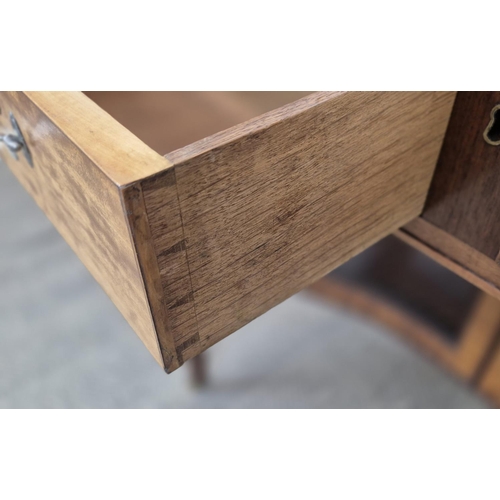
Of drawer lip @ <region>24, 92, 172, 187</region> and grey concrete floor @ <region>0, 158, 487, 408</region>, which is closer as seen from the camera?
drawer lip @ <region>24, 92, 172, 187</region>

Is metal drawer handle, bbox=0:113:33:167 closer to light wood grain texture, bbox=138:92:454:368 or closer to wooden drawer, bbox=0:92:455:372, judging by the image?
wooden drawer, bbox=0:92:455:372

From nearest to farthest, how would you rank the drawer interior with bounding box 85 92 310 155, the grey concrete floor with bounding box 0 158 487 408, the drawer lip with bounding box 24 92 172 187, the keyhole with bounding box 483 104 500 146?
the drawer lip with bounding box 24 92 172 187, the keyhole with bounding box 483 104 500 146, the drawer interior with bounding box 85 92 310 155, the grey concrete floor with bounding box 0 158 487 408

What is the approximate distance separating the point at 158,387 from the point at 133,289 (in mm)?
945

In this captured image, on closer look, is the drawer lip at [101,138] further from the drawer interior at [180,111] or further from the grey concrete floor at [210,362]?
the grey concrete floor at [210,362]

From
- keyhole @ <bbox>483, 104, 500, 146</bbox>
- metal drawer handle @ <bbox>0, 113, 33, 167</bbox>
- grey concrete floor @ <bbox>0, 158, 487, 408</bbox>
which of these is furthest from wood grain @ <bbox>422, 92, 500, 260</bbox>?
grey concrete floor @ <bbox>0, 158, 487, 408</bbox>

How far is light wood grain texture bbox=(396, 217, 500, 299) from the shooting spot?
443 mm

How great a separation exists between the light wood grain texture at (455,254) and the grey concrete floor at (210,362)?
755 mm

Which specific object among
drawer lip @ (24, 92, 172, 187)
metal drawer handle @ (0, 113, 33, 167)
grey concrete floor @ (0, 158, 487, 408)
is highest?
drawer lip @ (24, 92, 172, 187)

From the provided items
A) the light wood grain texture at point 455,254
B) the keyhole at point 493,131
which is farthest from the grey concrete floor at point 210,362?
the keyhole at point 493,131

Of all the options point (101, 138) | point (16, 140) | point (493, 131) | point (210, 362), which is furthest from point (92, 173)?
point (210, 362)

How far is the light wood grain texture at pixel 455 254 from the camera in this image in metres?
0.44

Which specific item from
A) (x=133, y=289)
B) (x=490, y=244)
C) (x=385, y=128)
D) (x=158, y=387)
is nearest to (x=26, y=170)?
(x=133, y=289)

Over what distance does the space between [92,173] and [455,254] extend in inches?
13.5

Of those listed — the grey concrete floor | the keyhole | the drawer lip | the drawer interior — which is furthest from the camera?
the grey concrete floor
